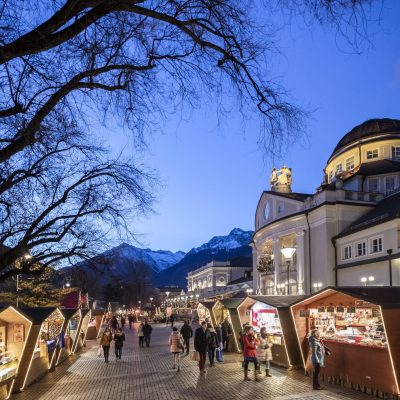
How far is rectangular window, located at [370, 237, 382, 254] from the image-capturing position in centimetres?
3256

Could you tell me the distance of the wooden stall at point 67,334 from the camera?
22.2 m

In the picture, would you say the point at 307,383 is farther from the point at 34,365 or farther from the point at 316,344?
the point at 34,365

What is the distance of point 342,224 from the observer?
41250mm

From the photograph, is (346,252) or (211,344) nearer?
(211,344)

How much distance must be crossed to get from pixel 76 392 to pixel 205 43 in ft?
41.3

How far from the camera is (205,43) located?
5.79 m

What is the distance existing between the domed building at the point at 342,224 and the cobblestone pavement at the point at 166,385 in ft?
40.1

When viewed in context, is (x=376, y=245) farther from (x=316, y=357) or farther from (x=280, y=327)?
(x=316, y=357)

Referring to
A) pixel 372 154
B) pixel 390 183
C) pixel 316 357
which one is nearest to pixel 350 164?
pixel 372 154

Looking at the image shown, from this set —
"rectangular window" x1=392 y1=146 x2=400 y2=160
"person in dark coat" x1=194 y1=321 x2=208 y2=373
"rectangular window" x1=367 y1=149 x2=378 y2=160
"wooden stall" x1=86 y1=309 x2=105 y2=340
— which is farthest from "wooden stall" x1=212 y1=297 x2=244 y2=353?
"rectangular window" x1=392 y1=146 x2=400 y2=160

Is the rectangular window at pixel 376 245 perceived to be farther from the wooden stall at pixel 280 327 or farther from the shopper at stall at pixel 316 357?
the shopper at stall at pixel 316 357

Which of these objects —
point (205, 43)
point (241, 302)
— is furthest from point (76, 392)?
point (205, 43)

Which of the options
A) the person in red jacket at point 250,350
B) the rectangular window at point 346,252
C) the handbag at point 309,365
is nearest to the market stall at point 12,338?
the person in red jacket at point 250,350

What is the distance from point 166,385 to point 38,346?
16.3 feet
